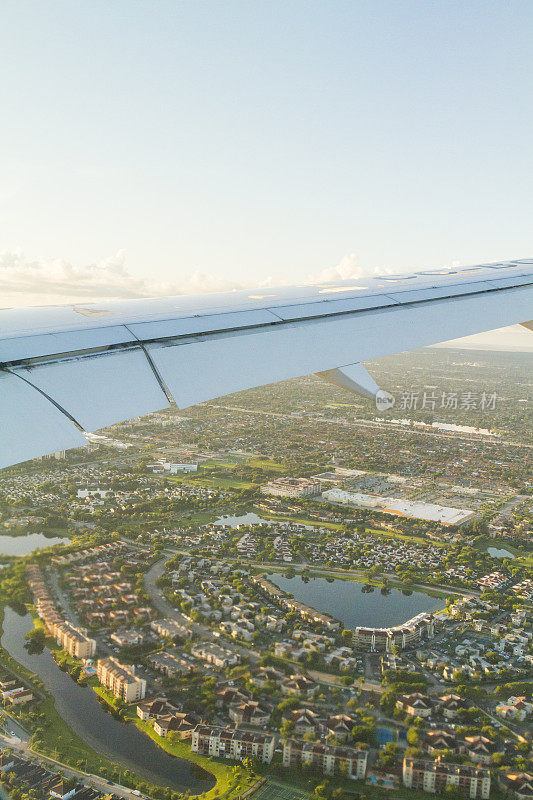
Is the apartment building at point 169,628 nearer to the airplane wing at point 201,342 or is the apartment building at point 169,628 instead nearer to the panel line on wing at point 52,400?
the airplane wing at point 201,342

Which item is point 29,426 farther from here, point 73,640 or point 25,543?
point 25,543

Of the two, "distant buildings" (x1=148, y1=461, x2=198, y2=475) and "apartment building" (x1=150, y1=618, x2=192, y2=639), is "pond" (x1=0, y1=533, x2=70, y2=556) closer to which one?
"apartment building" (x1=150, y1=618, x2=192, y2=639)

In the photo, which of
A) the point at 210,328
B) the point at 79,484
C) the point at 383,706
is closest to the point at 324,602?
the point at 383,706

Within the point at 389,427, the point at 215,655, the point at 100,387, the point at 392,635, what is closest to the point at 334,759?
the point at 215,655

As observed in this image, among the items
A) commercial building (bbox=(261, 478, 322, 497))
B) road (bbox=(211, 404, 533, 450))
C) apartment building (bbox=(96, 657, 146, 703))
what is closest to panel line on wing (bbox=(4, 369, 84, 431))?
apartment building (bbox=(96, 657, 146, 703))

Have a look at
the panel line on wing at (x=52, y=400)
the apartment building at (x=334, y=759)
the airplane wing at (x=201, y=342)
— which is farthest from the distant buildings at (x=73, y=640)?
the panel line on wing at (x=52, y=400)

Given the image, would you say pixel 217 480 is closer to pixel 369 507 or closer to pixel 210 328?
pixel 369 507

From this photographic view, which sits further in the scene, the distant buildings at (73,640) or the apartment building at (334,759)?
the distant buildings at (73,640)
